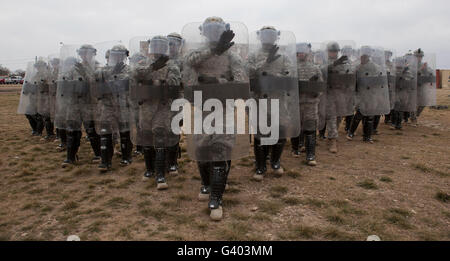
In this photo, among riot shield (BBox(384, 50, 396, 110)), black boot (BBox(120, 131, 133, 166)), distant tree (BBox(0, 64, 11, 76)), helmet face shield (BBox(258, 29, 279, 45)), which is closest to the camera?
helmet face shield (BBox(258, 29, 279, 45))

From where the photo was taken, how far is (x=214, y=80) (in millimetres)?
3619

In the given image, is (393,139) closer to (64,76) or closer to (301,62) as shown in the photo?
(301,62)

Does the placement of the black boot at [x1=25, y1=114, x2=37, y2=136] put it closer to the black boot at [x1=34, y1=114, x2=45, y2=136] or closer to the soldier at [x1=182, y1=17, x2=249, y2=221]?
the black boot at [x1=34, y1=114, x2=45, y2=136]

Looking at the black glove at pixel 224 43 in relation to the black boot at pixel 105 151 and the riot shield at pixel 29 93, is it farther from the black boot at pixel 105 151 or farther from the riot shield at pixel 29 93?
the riot shield at pixel 29 93

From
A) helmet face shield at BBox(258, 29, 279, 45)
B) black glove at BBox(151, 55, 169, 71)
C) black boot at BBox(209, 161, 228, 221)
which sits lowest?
black boot at BBox(209, 161, 228, 221)

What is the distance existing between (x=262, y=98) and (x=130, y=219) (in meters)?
2.53

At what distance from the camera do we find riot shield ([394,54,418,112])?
28.6 feet

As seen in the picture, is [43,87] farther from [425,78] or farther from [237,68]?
[425,78]

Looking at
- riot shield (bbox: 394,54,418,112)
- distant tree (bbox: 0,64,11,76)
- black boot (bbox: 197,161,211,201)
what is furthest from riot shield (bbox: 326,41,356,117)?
distant tree (bbox: 0,64,11,76)

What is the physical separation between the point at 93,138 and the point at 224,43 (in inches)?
151

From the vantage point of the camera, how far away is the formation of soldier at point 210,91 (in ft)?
11.9

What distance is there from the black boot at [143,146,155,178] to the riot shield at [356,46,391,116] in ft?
16.1

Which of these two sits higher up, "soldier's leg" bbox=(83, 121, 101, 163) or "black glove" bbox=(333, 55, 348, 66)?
"black glove" bbox=(333, 55, 348, 66)
